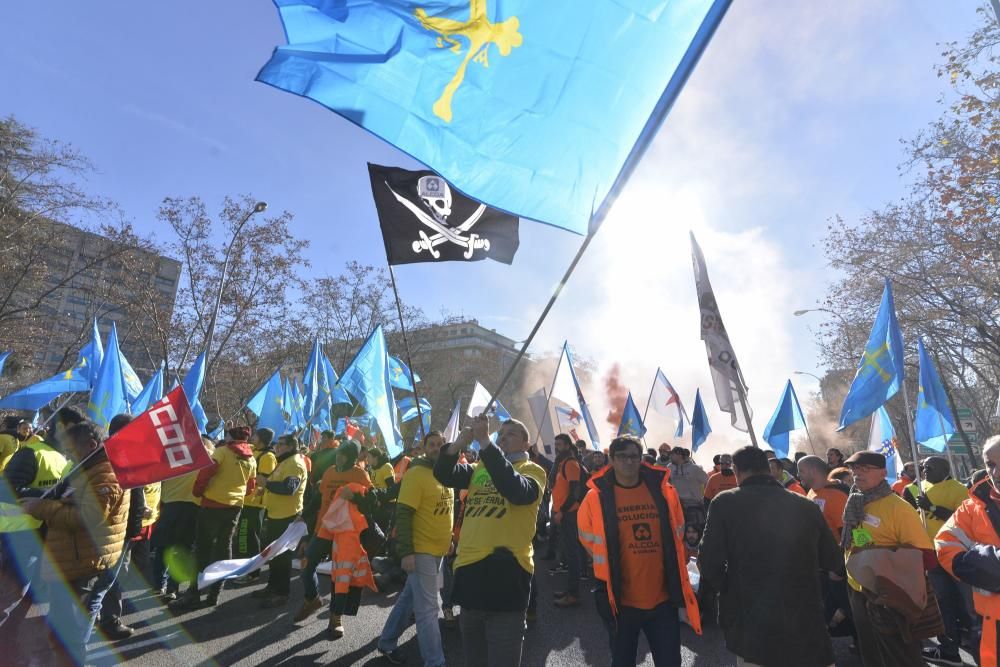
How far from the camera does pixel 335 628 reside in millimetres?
5574

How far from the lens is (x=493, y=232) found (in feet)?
18.0

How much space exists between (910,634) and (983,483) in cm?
105

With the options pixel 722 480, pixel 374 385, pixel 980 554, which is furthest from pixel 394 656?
pixel 374 385

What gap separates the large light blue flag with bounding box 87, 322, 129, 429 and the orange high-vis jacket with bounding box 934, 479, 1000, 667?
440 inches

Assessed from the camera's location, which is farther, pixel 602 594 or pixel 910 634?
pixel 602 594

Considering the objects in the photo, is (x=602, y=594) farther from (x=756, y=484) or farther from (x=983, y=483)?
(x=983, y=483)

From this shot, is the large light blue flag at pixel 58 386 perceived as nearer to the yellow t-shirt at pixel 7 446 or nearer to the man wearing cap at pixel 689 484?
the yellow t-shirt at pixel 7 446

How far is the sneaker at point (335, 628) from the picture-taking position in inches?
217

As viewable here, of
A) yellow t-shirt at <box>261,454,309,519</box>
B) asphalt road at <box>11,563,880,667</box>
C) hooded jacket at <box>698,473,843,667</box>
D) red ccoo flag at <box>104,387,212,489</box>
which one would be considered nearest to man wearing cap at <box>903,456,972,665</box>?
asphalt road at <box>11,563,880,667</box>

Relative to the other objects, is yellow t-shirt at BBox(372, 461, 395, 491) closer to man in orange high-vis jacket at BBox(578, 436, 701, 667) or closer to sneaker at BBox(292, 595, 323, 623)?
sneaker at BBox(292, 595, 323, 623)

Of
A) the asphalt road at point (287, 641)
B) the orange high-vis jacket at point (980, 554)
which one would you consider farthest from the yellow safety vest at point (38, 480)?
the orange high-vis jacket at point (980, 554)

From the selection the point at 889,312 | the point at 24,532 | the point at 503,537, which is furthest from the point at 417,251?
the point at 889,312

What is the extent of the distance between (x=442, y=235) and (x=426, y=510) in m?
2.45

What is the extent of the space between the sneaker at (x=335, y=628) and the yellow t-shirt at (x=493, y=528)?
2626 mm
